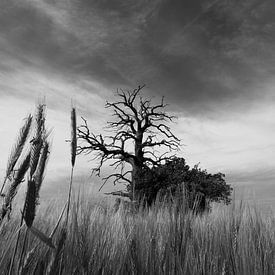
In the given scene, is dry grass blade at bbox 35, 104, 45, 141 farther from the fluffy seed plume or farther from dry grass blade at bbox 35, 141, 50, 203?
dry grass blade at bbox 35, 141, 50, 203

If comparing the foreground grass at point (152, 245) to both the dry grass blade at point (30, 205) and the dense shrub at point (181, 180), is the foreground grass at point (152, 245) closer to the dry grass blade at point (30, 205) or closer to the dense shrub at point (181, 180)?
the dry grass blade at point (30, 205)

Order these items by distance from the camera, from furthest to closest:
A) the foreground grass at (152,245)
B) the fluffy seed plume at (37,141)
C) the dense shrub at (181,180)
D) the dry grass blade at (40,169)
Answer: the dense shrub at (181,180) → the foreground grass at (152,245) → the dry grass blade at (40,169) → the fluffy seed plume at (37,141)

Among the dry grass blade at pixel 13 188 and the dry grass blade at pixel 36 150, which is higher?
the dry grass blade at pixel 36 150

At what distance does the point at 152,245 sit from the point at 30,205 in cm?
178

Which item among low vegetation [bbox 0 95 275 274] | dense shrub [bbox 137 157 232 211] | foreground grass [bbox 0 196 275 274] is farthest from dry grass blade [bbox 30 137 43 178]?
dense shrub [bbox 137 157 232 211]

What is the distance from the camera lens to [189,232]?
10.2 feet

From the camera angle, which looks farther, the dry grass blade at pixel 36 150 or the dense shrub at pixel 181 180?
the dense shrub at pixel 181 180

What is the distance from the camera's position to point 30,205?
3.73 ft

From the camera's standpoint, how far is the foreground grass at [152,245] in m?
2.10

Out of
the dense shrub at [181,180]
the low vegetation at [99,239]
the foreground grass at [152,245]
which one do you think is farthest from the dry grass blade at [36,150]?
the dense shrub at [181,180]

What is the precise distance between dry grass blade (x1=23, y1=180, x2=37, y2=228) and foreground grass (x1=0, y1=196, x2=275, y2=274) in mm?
630

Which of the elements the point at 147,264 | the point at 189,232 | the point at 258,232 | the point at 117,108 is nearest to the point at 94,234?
the point at 147,264

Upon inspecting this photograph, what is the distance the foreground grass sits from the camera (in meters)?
2.10

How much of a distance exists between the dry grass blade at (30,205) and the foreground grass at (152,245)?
63 centimetres
